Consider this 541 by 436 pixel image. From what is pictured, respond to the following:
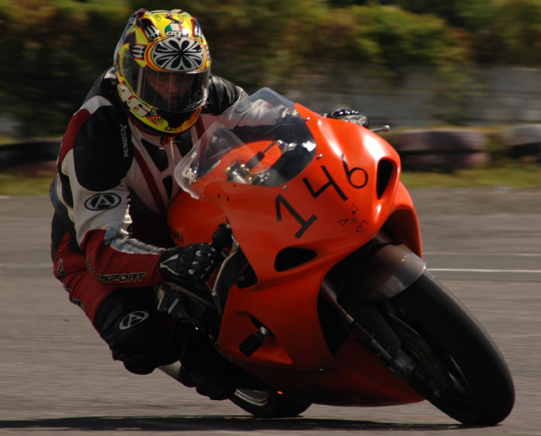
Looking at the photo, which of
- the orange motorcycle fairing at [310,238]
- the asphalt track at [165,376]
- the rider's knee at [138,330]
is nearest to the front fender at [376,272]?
the orange motorcycle fairing at [310,238]

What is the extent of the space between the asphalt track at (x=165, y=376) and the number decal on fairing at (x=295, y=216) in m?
0.81

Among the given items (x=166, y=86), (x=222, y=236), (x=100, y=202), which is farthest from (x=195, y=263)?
(x=166, y=86)

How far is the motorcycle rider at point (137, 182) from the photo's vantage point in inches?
129

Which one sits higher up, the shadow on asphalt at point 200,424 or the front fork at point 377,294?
the front fork at point 377,294

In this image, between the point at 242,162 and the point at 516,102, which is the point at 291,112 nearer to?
the point at 242,162

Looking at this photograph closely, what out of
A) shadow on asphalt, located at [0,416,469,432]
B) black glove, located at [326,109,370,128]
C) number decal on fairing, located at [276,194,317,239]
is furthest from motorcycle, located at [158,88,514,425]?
black glove, located at [326,109,370,128]

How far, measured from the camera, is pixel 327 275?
2.88m

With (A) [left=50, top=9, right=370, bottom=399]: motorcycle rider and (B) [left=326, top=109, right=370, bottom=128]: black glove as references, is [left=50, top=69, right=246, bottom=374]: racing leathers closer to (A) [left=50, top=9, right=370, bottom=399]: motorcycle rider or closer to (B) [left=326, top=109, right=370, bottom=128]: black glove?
(A) [left=50, top=9, right=370, bottom=399]: motorcycle rider

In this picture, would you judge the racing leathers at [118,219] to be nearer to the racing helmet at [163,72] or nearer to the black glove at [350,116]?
the racing helmet at [163,72]

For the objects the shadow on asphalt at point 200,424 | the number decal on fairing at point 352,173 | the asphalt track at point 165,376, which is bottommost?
the asphalt track at point 165,376

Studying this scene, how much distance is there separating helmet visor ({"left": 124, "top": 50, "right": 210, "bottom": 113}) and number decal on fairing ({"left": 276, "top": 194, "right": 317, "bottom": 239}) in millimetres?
856

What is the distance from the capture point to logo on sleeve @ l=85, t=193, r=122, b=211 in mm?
3279

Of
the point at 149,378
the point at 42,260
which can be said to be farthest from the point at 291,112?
the point at 42,260

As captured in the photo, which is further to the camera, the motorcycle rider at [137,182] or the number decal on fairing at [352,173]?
the motorcycle rider at [137,182]
